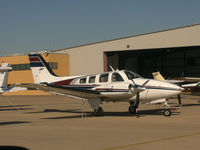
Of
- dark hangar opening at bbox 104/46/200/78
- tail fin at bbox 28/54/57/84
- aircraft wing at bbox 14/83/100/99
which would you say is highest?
→ dark hangar opening at bbox 104/46/200/78

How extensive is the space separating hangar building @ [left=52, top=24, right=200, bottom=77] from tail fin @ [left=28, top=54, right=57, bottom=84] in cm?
3006

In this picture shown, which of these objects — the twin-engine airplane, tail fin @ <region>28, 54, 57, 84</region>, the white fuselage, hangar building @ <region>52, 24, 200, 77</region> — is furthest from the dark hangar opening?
the white fuselage

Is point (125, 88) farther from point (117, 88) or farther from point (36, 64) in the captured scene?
point (36, 64)

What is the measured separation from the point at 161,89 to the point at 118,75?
2520mm

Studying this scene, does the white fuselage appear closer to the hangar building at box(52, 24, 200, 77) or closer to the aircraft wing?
the aircraft wing

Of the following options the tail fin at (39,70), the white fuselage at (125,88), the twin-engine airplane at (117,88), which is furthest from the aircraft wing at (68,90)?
the tail fin at (39,70)

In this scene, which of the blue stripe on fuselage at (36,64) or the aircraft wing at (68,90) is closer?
the aircraft wing at (68,90)

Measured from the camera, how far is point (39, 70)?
20.7 m

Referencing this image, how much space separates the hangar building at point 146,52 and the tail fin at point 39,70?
30.1 metres

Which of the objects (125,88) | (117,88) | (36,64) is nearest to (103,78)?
(117,88)

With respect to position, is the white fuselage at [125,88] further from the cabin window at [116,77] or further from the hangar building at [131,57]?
the hangar building at [131,57]

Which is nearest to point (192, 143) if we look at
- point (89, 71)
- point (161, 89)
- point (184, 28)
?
point (161, 89)

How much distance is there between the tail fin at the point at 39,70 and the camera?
67.7ft

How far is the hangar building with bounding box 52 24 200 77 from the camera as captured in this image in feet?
154
